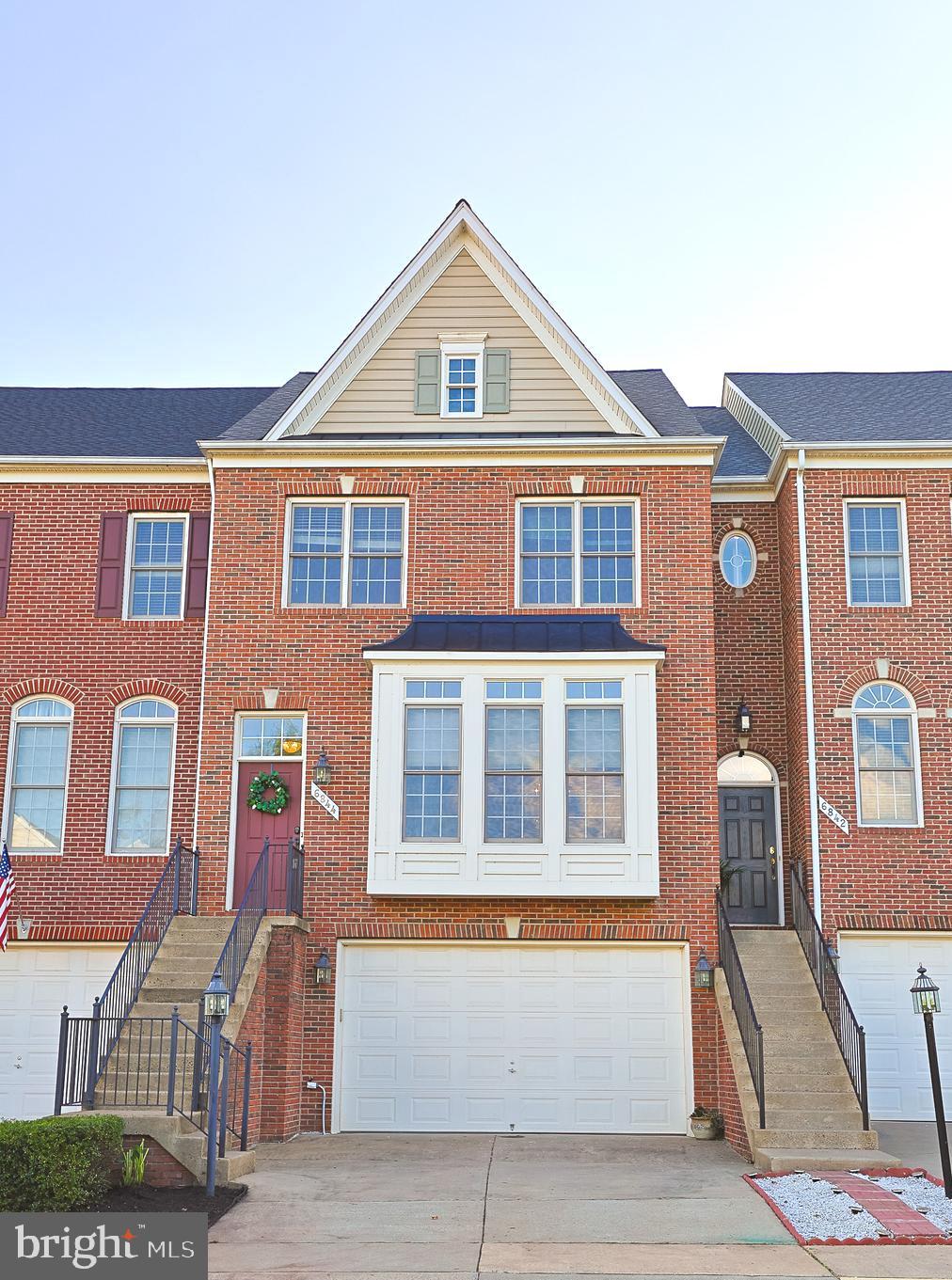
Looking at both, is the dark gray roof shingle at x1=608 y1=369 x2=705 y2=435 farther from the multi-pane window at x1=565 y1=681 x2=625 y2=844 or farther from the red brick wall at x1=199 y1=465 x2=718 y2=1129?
the multi-pane window at x1=565 y1=681 x2=625 y2=844

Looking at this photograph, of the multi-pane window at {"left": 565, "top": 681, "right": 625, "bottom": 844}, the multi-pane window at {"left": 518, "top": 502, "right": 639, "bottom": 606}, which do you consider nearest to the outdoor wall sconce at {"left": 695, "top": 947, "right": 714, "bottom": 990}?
the multi-pane window at {"left": 565, "top": 681, "right": 625, "bottom": 844}

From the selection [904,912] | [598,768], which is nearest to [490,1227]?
[598,768]

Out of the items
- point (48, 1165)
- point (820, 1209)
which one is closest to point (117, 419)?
point (48, 1165)

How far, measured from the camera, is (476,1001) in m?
17.5

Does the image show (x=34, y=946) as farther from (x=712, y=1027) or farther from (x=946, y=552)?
(x=946, y=552)

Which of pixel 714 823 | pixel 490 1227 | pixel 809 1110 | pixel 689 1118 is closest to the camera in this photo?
pixel 490 1227

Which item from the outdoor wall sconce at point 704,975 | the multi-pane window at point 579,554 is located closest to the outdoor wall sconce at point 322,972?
Answer: the outdoor wall sconce at point 704,975

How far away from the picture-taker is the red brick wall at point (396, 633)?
17.5m

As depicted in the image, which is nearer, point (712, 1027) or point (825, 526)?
point (712, 1027)

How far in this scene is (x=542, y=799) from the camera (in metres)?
17.4

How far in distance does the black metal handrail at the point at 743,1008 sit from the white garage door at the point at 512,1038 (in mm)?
816

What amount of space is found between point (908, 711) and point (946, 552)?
227 cm

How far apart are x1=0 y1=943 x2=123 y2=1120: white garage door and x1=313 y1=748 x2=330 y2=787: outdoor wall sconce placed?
141 inches

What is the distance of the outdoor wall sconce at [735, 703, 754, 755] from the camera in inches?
770
